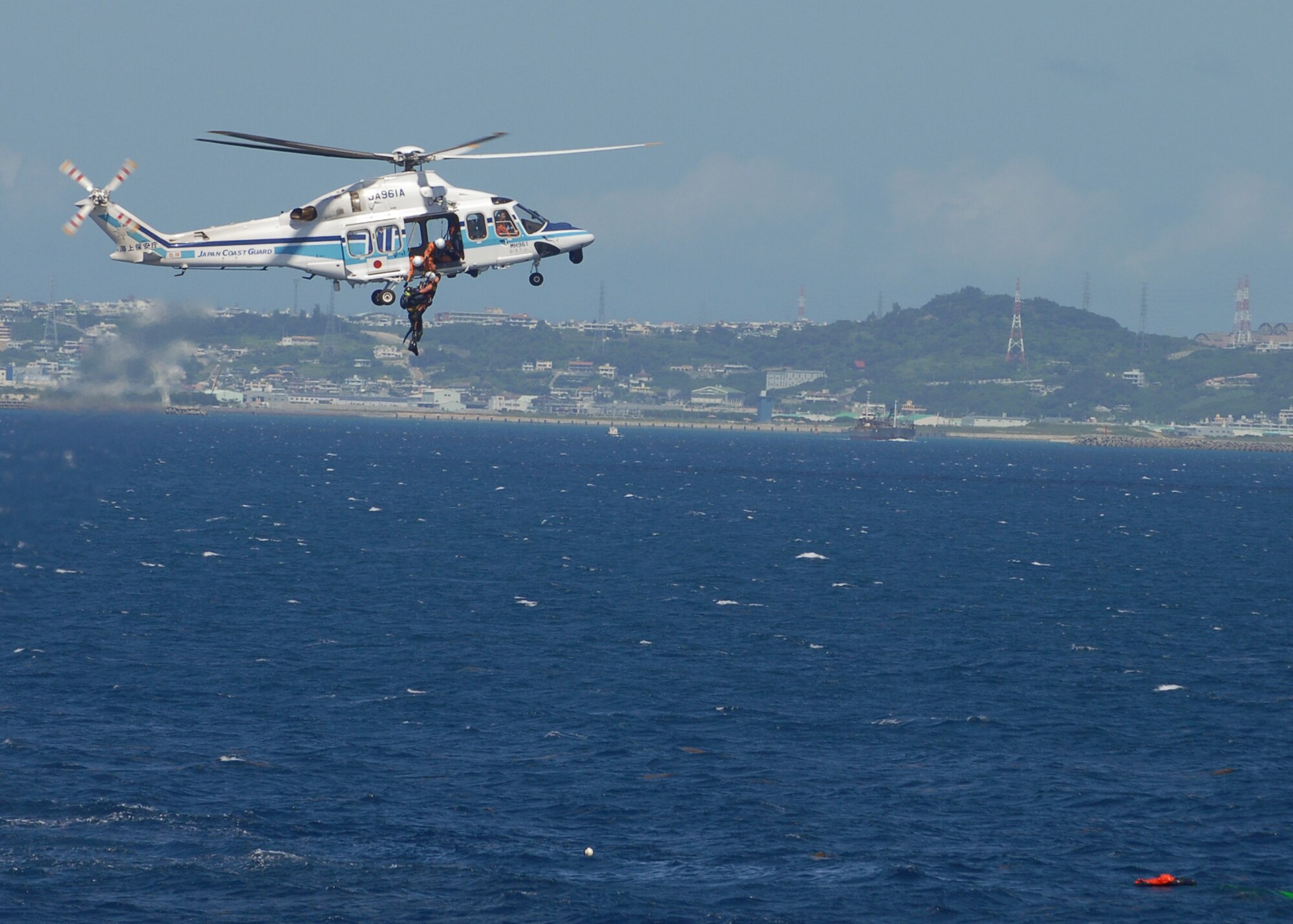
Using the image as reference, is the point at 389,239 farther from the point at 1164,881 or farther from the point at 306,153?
the point at 1164,881

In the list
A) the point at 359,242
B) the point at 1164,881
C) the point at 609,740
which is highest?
the point at 359,242

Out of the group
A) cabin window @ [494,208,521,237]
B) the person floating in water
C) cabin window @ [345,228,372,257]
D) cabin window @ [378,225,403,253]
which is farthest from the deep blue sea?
cabin window @ [494,208,521,237]

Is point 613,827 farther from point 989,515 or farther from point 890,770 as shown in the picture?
point 989,515

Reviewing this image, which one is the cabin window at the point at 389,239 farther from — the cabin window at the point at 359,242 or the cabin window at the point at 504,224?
the cabin window at the point at 504,224

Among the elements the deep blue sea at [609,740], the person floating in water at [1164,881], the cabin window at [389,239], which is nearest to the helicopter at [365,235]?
the cabin window at [389,239]

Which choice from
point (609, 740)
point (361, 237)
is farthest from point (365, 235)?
point (609, 740)
